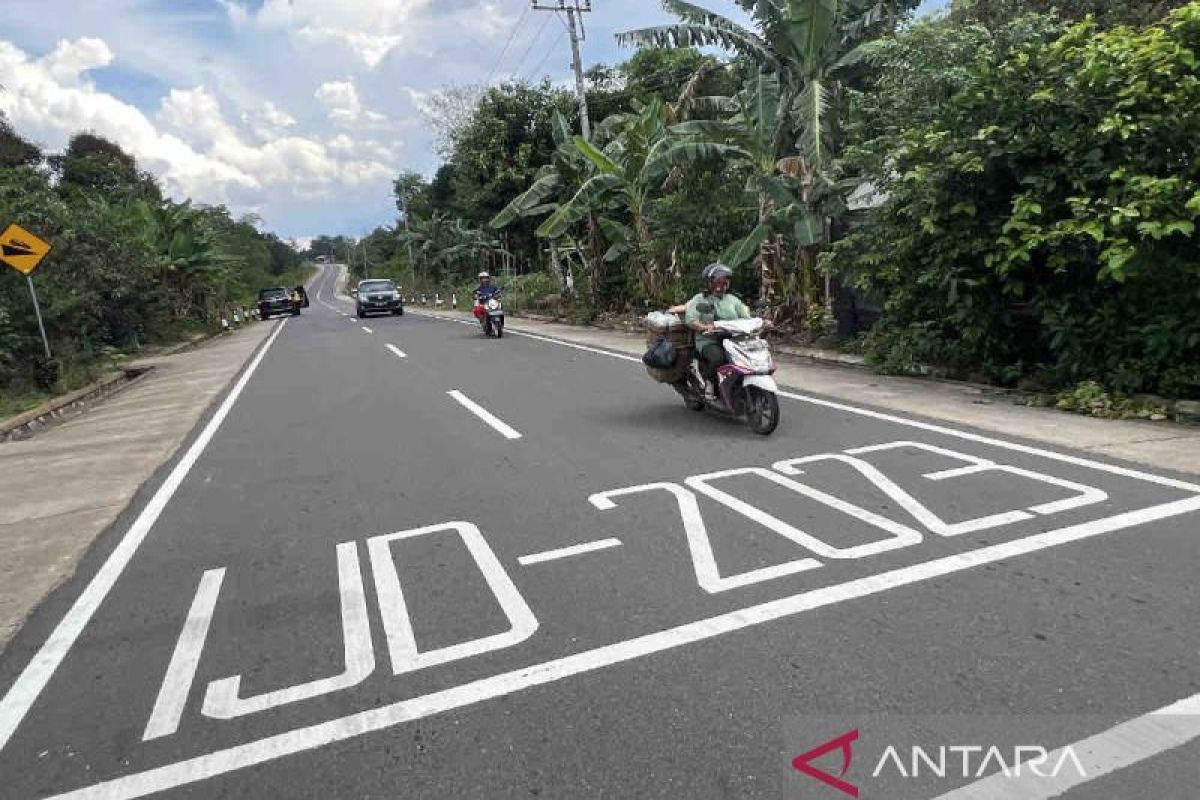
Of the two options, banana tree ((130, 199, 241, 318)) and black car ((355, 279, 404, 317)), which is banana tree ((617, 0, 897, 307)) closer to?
banana tree ((130, 199, 241, 318))

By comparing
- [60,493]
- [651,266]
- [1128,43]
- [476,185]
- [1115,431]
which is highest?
[476,185]

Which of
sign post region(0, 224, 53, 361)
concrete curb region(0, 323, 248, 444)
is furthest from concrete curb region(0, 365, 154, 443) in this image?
sign post region(0, 224, 53, 361)

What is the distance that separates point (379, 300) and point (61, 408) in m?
21.9

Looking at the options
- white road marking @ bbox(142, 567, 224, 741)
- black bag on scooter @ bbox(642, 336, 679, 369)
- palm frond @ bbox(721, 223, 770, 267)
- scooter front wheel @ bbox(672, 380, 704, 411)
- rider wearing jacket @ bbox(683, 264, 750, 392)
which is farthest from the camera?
palm frond @ bbox(721, 223, 770, 267)

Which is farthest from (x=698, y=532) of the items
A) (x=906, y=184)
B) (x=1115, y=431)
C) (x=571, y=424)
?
(x=906, y=184)

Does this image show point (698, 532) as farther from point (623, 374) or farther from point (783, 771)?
Answer: point (623, 374)

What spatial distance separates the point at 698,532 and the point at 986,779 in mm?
2355

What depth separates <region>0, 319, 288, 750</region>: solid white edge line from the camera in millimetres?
3258

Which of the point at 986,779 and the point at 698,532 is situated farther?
the point at 698,532

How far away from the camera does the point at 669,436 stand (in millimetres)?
7336

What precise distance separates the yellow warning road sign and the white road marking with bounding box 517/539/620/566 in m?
13.4

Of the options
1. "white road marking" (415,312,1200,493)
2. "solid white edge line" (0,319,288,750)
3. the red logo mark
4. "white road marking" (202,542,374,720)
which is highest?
"white road marking" (415,312,1200,493)

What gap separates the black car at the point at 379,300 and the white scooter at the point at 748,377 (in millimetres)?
28578

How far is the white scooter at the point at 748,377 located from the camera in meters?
7.12
